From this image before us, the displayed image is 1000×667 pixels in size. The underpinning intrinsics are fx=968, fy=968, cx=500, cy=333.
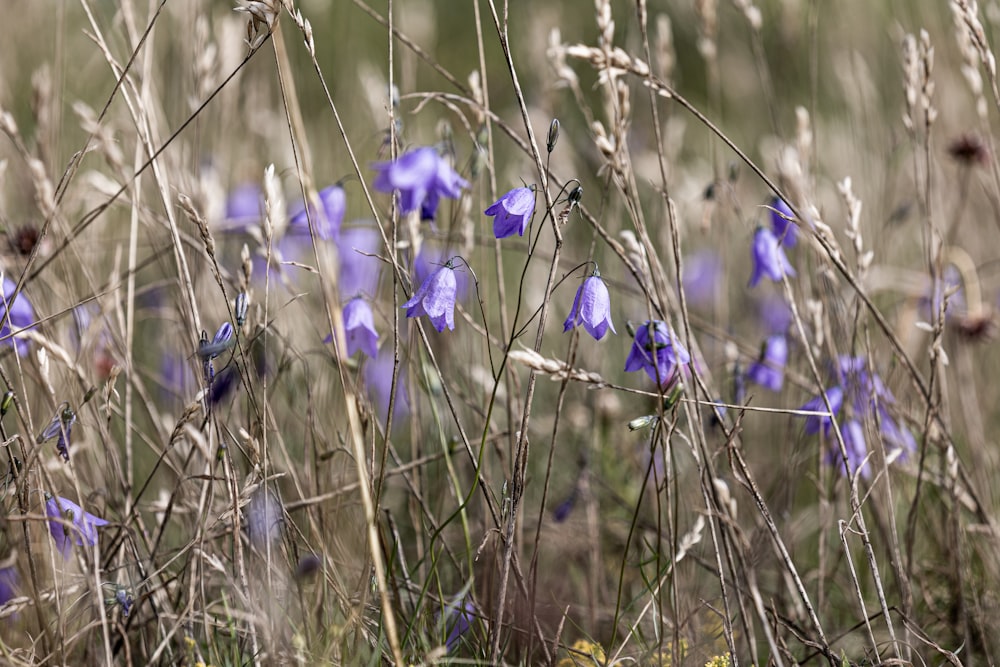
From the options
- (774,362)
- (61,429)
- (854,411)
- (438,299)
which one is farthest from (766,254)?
(61,429)

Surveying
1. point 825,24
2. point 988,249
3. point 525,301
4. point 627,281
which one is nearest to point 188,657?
point 525,301

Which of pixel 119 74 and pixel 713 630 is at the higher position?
pixel 119 74

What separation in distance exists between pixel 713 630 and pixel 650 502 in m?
0.56

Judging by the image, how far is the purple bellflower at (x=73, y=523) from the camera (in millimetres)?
1492

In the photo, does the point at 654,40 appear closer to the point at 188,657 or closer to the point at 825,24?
the point at 825,24

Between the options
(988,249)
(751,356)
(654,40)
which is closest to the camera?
(751,356)

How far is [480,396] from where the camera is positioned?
109 inches

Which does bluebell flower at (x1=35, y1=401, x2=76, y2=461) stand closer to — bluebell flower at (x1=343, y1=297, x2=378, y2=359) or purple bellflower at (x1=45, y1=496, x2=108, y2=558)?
purple bellflower at (x1=45, y1=496, x2=108, y2=558)

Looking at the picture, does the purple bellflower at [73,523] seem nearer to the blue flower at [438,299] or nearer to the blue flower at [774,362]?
the blue flower at [438,299]

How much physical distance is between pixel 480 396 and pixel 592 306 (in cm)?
125

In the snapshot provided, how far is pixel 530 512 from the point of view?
8.27ft

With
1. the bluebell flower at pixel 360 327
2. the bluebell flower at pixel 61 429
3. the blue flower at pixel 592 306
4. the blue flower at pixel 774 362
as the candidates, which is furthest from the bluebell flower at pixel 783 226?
the bluebell flower at pixel 61 429

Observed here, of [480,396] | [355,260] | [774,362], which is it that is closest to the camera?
[774,362]

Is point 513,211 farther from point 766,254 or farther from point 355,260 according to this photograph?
point 355,260
